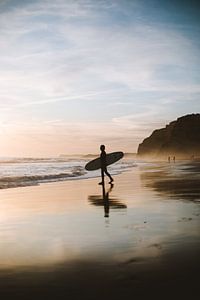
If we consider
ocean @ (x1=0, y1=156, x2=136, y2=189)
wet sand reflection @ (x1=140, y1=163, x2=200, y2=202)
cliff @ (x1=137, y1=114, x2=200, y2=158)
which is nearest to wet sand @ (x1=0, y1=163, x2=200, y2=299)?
wet sand reflection @ (x1=140, y1=163, x2=200, y2=202)

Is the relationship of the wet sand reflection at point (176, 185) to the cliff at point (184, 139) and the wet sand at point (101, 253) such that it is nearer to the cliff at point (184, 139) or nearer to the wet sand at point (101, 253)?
the wet sand at point (101, 253)

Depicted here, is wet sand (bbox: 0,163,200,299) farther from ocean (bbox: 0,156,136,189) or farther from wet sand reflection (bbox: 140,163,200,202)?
ocean (bbox: 0,156,136,189)

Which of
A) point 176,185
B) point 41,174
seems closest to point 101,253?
point 176,185

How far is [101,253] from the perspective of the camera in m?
Answer: 6.30

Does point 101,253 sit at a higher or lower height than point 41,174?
lower

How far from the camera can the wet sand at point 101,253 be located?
456 centimetres

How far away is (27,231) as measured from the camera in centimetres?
859

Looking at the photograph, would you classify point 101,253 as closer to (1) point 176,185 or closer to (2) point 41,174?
(1) point 176,185

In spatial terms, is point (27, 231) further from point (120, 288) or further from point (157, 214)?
point (120, 288)

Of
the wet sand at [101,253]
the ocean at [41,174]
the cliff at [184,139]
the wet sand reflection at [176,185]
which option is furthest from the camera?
the cliff at [184,139]

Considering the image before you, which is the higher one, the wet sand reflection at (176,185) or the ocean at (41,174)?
the ocean at (41,174)

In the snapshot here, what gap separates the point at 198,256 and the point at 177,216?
4.02 m

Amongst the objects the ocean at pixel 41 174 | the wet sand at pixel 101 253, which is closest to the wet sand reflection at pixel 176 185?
the wet sand at pixel 101 253

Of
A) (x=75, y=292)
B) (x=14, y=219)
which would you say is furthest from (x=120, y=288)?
(x=14, y=219)
